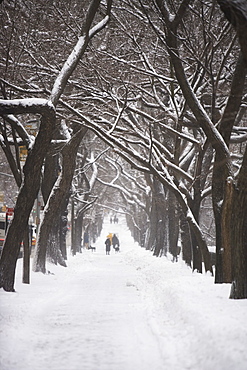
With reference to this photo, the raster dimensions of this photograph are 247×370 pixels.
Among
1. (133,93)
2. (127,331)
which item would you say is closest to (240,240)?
(127,331)

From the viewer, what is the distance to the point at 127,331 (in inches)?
317

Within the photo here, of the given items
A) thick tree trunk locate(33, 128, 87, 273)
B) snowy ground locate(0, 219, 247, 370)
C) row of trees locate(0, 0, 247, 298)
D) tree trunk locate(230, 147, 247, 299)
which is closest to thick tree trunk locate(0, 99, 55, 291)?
row of trees locate(0, 0, 247, 298)

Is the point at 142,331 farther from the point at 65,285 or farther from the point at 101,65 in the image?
the point at 101,65

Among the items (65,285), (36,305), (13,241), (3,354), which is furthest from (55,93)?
(3,354)

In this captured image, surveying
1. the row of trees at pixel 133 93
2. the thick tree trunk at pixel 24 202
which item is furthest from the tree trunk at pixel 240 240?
the thick tree trunk at pixel 24 202

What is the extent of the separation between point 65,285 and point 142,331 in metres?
8.30

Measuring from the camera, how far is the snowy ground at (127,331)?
584 cm

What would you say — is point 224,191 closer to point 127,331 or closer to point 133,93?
point 127,331

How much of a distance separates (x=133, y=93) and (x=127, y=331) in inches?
442

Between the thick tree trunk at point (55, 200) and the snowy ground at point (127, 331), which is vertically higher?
the thick tree trunk at point (55, 200)

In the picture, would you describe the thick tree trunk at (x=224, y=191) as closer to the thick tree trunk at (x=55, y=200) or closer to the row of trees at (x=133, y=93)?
the row of trees at (x=133, y=93)

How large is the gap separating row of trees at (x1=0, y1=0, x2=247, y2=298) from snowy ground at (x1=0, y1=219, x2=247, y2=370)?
1.43 m

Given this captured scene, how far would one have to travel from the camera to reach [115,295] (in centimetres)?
1334

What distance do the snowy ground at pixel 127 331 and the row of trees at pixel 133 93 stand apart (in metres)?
1.43
